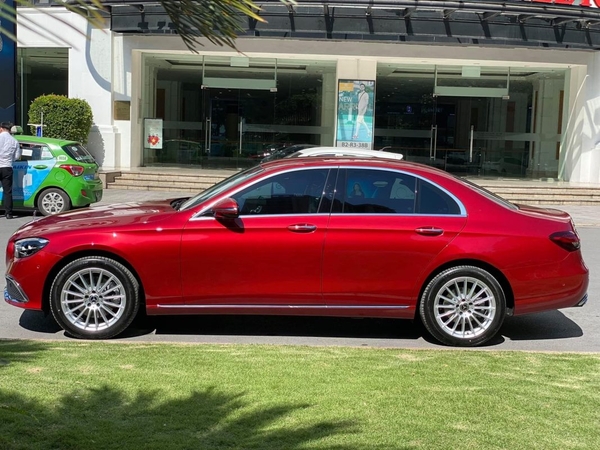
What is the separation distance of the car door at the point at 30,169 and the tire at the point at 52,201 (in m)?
0.20

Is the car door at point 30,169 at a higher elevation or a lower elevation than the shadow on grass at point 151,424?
higher

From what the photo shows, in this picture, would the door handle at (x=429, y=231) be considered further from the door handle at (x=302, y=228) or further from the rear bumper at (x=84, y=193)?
the rear bumper at (x=84, y=193)

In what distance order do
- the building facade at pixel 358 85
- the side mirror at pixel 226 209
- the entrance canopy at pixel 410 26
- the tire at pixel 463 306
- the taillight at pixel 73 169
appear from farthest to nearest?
the building facade at pixel 358 85 < the entrance canopy at pixel 410 26 < the taillight at pixel 73 169 < the tire at pixel 463 306 < the side mirror at pixel 226 209

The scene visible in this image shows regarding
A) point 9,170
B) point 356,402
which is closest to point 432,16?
point 9,170

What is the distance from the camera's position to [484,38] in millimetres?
22281

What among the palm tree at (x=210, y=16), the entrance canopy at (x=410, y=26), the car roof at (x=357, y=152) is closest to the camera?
the palm tree at (x=210, y=16)

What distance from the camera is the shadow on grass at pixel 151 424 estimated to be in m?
4.00

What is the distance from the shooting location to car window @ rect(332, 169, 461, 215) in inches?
269

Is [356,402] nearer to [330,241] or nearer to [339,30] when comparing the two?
[330,241]

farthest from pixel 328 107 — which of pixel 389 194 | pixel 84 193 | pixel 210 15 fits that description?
pixel 210 15

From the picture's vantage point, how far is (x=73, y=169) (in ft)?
49.2

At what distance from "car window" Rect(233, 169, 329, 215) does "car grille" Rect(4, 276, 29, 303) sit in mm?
2010

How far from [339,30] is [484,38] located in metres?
4.14

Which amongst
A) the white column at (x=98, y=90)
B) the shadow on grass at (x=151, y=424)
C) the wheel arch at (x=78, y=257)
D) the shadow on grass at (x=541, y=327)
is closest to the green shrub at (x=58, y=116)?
the white column at (x=98, y=90)
